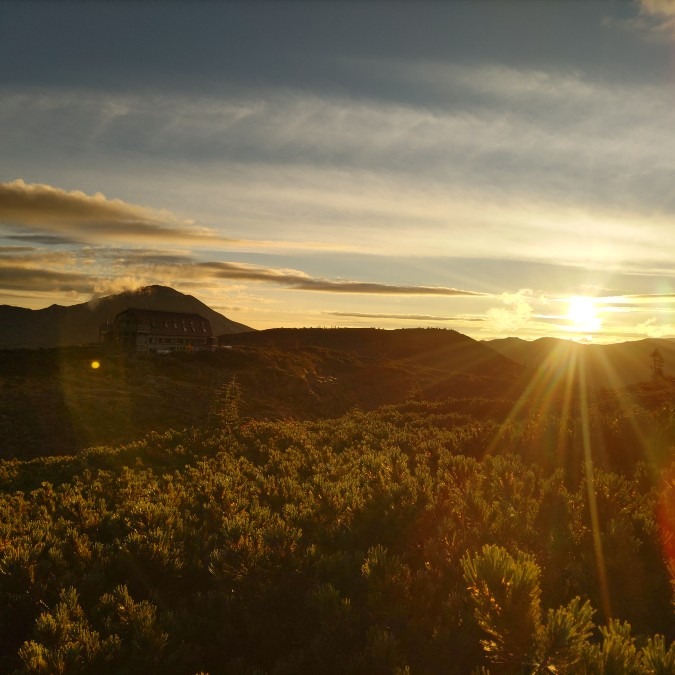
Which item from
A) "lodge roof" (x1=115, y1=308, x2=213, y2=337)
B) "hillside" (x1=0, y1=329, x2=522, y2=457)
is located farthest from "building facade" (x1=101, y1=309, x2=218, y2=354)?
"hillside" (x1=0, y1=329, x2=522, y2=457)

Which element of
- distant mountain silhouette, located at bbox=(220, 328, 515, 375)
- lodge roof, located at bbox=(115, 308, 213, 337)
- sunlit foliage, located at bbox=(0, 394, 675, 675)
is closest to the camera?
sunlit foliage, located at bbox=(0, 394, 675, 675)

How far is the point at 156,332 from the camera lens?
78.9m

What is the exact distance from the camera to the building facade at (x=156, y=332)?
77.7 m

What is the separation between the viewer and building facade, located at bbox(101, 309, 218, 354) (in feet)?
255

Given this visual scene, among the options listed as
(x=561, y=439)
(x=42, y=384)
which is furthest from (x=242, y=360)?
A: (x=561, y=439)

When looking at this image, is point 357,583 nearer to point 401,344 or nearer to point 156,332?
point 156,332

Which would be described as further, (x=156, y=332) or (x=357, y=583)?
(x=156, y=332)

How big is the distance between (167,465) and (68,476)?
2661 mm

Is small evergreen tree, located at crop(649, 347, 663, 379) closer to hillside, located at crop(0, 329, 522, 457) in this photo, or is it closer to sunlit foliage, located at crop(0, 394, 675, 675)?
hillside, located at crop(0, 329, 522, 457)

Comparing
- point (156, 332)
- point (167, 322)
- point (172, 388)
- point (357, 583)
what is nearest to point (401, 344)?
point (167, 322)

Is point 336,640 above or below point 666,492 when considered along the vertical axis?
below

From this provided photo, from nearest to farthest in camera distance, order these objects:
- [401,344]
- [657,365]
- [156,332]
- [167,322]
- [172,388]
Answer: [172,388]
[657,365]
[156,332]
[167,322]
[401,344]

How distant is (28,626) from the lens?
5.60m

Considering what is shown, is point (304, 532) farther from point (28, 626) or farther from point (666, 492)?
point (666, 492)
